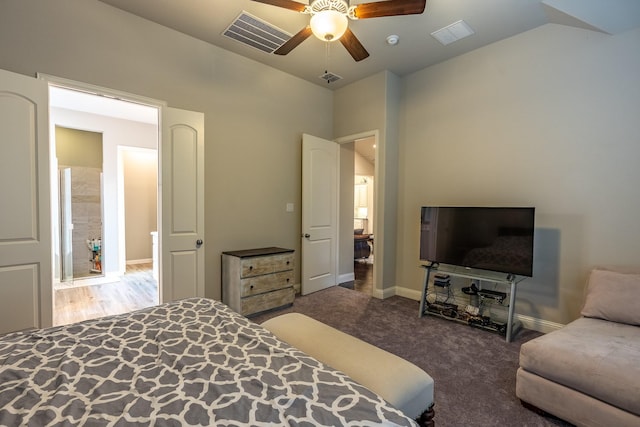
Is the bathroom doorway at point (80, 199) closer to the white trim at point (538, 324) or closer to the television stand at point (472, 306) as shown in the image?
the television stand at point (472, 306)

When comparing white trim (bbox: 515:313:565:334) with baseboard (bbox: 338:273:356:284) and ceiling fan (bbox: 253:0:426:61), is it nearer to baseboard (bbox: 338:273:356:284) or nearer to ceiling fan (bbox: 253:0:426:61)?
baseboard (bbox: 338:273:356:284)

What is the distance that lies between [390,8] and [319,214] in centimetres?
284

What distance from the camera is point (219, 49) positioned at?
3482 mm

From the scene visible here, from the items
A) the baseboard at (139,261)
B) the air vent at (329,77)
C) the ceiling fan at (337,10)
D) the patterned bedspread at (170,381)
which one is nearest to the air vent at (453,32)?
the ceiling fan at (337,10)

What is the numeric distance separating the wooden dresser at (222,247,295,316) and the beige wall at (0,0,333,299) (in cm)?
21

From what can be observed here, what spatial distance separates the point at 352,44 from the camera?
2424 mm

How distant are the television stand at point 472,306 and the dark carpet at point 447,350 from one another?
75 mm

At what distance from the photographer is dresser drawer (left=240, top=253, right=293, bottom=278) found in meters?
3.31

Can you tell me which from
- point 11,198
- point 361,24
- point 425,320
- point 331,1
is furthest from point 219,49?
point 425,320

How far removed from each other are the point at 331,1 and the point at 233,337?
222cm

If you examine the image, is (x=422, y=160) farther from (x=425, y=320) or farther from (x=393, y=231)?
(x=425, y=320)

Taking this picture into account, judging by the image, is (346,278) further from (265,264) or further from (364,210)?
(364,210)

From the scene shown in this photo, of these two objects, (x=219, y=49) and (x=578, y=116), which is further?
(x=219, y=49)

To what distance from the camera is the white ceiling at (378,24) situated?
2.71 metres
